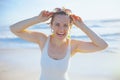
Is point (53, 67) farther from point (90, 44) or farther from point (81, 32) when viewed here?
point (81, 32)

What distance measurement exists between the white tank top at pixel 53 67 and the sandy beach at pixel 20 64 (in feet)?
3.63

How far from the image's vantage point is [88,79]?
2426 mm

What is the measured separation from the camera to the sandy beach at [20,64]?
2537mm

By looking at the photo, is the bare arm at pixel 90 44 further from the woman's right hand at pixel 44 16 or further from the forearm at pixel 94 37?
the woman's right hand at pixel 44 16

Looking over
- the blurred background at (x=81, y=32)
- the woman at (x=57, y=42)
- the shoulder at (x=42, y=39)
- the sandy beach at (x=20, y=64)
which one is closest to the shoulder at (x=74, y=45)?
the woman at (x=57, y=42)

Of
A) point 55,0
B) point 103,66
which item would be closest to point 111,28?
point 103,66

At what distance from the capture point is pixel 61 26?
138 centimetres

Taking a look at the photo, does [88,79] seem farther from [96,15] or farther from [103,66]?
[96,15]

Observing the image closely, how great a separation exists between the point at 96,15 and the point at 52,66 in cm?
117

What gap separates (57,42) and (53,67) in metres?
0.13

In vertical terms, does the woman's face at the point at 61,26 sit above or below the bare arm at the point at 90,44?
above

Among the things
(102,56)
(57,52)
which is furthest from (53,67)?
(102,56)

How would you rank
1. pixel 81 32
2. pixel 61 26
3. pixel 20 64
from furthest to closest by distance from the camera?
pixel 20 64 → pixel 81 32 → pixel 61 26

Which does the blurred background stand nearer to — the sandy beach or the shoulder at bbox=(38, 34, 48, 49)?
the sandy beach
